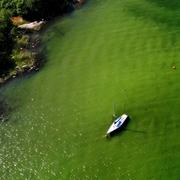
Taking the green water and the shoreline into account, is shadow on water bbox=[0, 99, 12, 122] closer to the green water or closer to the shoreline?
the green water

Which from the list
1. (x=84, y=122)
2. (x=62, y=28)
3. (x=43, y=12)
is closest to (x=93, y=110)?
(x=84, y=122)

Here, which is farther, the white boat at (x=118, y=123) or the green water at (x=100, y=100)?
the white boat at (x=118, y=123)

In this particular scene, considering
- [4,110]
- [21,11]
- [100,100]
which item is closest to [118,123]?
[100,100]

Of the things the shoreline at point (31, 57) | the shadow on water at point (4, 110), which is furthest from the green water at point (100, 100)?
the shoreline at point (31, 57)

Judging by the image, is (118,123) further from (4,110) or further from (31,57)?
(31,57)

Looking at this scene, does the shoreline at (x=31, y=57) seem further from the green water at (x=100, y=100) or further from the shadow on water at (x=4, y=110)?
the shadow on water at (x=4, y=110)

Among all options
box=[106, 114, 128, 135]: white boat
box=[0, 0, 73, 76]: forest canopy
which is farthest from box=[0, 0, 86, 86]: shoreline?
box=[106, 114, 128, 135]: white boat
